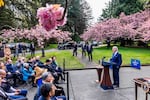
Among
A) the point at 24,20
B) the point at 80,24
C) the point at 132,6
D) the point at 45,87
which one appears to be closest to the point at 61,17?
the point at 45,87

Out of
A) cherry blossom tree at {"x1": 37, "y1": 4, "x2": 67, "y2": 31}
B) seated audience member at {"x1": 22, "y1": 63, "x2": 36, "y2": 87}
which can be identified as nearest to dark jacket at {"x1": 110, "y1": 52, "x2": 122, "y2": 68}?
seated audience member at {"x1": 22, "y1": 63, "x2": 36, "y2": 87}

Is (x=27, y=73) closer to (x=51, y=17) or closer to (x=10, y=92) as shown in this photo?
(x=10, y=92)

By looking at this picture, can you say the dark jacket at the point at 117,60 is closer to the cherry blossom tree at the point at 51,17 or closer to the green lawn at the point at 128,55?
the cherry blossom tree at the point at 51,17

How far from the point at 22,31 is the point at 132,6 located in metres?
19.7

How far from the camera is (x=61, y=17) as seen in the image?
78.4 inches

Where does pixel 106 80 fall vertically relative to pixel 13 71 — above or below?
below

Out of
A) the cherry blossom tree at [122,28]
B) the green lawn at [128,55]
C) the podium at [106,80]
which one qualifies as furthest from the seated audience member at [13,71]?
the cherry blossom tree at [122,28]

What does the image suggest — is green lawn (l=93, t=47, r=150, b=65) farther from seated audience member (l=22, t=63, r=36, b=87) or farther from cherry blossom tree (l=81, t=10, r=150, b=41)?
Result: seated audience member (l=22, t=63, r=36, b=87)

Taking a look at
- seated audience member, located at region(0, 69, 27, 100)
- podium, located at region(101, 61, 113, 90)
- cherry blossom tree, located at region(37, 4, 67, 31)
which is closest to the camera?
cherry blossom tree, located at region(37, 4, 67, 31)

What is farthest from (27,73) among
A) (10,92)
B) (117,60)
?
(10,92)

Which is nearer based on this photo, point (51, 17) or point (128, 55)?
point (51, 17)

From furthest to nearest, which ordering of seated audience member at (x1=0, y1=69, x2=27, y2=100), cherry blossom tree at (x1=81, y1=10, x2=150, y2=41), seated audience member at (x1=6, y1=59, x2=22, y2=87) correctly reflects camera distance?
cherry blossom tree at (x1=81, y1=10, x2=150, y2=41)
seated audience member at (x1=6, y1=59, x2=22, y2=87)
seated audience member at (x1=0, y1=69, x2=27, y2=100)

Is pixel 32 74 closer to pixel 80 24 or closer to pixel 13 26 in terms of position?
pixel 13 26

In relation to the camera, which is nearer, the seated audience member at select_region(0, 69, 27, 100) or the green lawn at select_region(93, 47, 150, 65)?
the seated audience member at select_region(0, 69, 27, 100)
